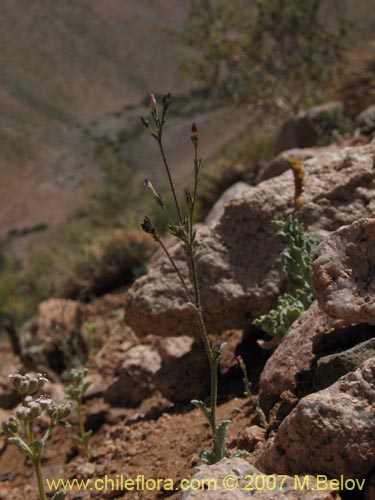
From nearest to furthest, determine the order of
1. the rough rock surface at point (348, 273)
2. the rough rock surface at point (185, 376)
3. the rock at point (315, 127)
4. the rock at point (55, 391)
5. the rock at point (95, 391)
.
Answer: the rough rock surface at point (348, 273) → the rough rock surface at point (185, 376) → the rock at point (95, 391) → the rock at point (55, 391) → the rock at point (315, 127)

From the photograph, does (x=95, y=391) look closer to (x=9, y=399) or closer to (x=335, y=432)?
(x=9, y=399)

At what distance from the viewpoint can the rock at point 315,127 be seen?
6.32 metres

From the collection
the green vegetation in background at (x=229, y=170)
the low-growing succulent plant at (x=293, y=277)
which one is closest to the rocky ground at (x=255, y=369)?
the low-growing succulent plant at (x=293, y=277)

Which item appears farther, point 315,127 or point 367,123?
point 315,127

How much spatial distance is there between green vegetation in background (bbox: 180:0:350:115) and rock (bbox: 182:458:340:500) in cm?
802

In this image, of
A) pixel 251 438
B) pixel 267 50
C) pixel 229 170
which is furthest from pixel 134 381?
pixel 267 50

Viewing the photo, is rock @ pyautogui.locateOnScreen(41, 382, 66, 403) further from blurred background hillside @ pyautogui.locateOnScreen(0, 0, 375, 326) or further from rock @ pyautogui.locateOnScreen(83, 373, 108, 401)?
blurred background hillside @ pyautogui.locateOnScreen(0, 0, 375, 326)

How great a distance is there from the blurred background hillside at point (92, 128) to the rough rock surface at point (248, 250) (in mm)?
3276

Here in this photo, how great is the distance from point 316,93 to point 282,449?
26.0 ft

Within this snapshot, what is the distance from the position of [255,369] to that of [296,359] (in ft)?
2.59

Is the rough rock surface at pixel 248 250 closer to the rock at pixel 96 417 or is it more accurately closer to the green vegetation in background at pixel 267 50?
the rock at pixel 96 417

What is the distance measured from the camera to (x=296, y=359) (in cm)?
250

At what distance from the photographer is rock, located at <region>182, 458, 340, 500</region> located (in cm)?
172

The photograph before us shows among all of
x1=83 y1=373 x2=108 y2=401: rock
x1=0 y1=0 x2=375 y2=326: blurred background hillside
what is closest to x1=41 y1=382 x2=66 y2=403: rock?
x1=83 y1=373 x2=108 y2=401: rock
